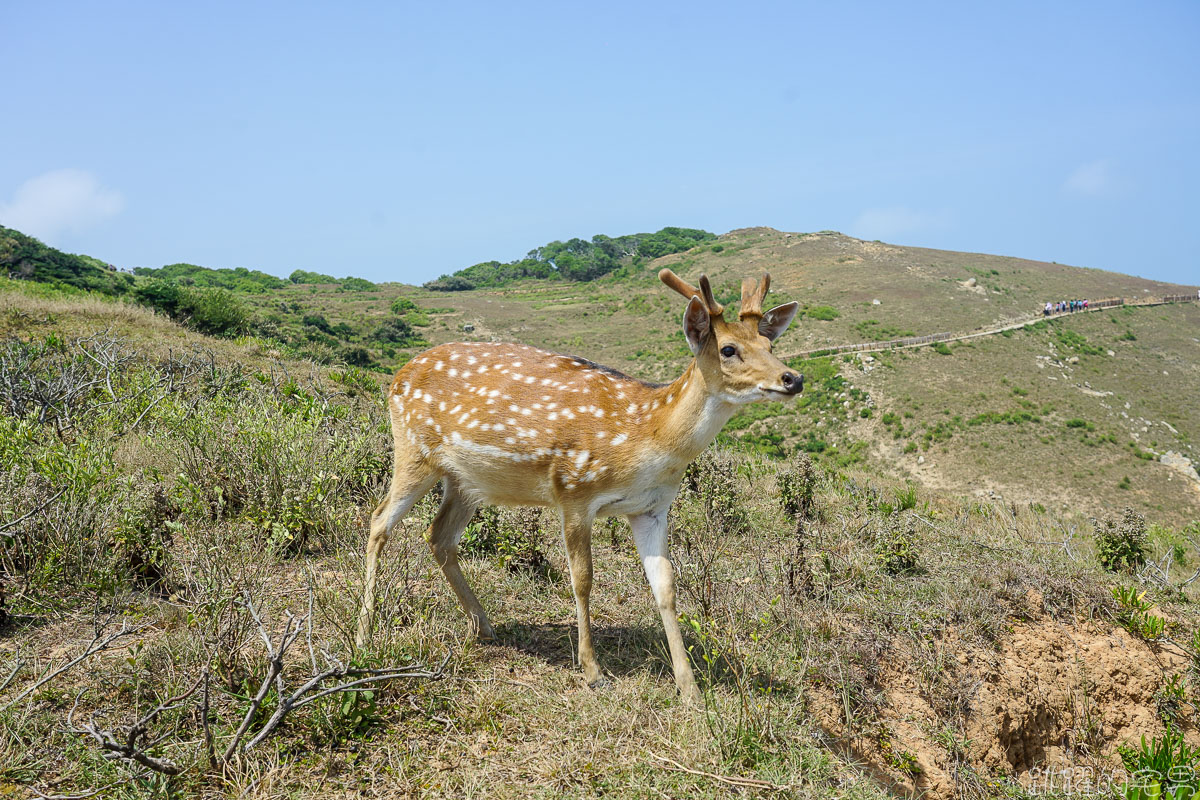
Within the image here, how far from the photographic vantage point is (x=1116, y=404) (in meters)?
51.5

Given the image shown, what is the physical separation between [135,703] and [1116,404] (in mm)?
63361

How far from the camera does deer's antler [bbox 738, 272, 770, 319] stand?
4496 mm

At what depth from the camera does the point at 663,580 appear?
4.59m

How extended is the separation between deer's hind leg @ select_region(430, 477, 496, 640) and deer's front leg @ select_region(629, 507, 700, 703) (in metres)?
1.36

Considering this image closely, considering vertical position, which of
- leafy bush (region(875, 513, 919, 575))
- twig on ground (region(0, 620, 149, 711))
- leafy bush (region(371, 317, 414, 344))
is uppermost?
leafy bush (region(371, 317, 414, 344))

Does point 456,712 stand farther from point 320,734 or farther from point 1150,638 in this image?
point 1150,638

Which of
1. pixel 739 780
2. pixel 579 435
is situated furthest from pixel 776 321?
pixel 739 780

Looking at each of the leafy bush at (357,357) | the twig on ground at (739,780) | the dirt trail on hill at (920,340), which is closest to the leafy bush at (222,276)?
the leafy bush at (357,357)

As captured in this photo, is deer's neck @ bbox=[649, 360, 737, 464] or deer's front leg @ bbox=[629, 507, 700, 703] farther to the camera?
deer's front leg @ bbox=[629, 507, 700, 703]

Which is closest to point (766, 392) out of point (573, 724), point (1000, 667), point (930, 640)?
point (573, 724)

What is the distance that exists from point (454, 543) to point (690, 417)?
219 centimetres

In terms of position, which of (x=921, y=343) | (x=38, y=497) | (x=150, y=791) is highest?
(x=921, y=343)

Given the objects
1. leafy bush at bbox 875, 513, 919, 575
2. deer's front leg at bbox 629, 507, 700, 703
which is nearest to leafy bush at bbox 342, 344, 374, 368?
leafy bush at bbox 875, 513, 919, 575

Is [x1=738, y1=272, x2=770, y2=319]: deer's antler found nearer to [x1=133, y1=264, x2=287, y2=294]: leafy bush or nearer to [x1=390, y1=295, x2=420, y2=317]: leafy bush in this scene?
[x1=390, y1=295, x2=420, y2=317]: leafy bush
